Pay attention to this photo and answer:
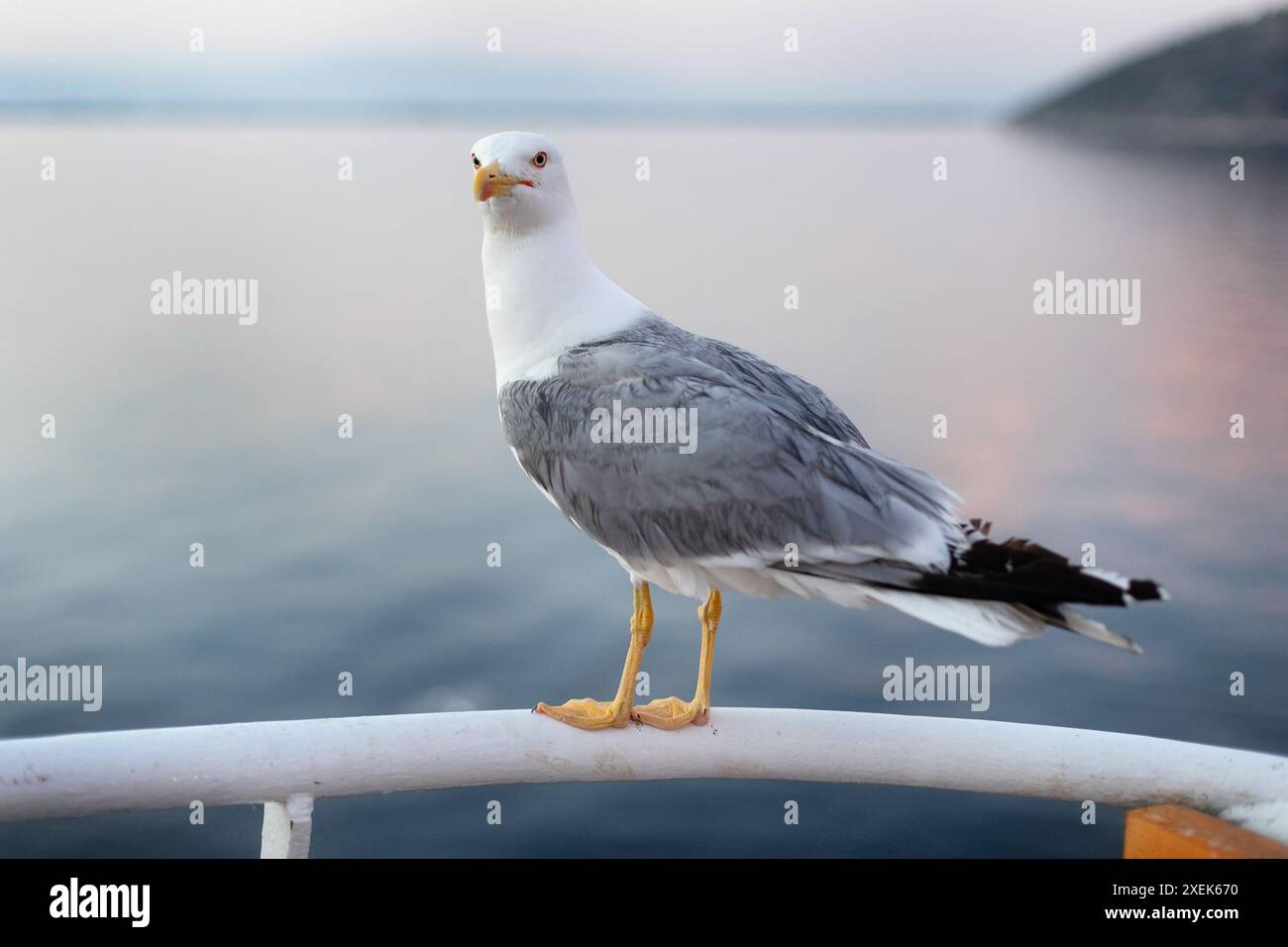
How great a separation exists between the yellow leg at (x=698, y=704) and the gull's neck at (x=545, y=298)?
469 mm

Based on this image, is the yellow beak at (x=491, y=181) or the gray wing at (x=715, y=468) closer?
the gray wing at (x=715, y=468)

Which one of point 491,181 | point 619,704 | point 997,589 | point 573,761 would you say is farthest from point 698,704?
point 491,181

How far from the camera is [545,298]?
2.01 meters

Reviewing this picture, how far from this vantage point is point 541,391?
1960mm

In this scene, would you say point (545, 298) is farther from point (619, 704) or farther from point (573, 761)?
point (573, 761)

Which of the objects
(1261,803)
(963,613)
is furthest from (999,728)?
(1261,803)

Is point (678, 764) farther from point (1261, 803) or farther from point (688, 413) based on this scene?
point (1261, 803)

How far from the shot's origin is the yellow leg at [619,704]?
5.97 feet

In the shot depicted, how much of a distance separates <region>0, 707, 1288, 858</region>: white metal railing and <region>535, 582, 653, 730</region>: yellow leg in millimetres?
112

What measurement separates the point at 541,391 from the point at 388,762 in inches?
25.8

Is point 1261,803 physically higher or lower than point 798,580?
lower

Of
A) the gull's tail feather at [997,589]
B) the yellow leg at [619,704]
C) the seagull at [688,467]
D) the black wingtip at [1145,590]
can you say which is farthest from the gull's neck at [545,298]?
the black wingtip at [1145,590]

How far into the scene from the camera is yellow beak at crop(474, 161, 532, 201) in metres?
1.95

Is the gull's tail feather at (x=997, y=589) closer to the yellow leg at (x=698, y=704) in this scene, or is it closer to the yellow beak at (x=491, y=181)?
the yellow leg at (x=698, y=704)
